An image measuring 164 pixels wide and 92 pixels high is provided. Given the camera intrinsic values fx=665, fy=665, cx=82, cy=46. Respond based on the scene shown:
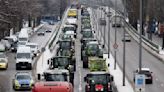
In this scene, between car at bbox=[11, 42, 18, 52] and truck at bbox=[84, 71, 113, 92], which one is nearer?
truck at bbox=[84, 71, 113, 92]

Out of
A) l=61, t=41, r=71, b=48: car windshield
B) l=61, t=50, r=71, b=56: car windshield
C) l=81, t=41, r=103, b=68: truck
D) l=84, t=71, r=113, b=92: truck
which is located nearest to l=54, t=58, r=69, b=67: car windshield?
l=84, t=71, r=113, b=92: truck

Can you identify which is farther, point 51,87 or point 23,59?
point 23,59

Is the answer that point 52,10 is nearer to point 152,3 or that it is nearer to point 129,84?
point 152,3

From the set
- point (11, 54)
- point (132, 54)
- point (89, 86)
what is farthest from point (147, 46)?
point (89, 86)

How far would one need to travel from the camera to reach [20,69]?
197 ft

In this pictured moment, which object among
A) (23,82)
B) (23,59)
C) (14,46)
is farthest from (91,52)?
(14,46)

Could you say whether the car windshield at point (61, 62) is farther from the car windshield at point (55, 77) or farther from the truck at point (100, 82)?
the car windshield at point (55, 77)

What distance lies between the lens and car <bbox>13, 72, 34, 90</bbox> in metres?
45.6

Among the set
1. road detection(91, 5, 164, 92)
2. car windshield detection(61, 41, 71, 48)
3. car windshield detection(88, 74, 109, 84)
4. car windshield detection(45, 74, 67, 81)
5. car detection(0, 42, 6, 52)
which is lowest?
road detection(91, 5, 164, 92)

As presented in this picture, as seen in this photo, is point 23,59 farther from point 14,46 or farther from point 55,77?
point 55,77

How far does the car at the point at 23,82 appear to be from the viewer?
45625 mm

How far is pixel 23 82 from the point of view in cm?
4578

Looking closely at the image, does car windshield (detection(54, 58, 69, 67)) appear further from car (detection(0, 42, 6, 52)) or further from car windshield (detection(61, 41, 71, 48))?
car (detection(0, 42, 6, 52))

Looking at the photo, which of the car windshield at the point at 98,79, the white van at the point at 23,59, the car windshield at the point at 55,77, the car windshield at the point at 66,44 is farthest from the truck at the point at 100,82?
the car windshield at the point at 66,44
